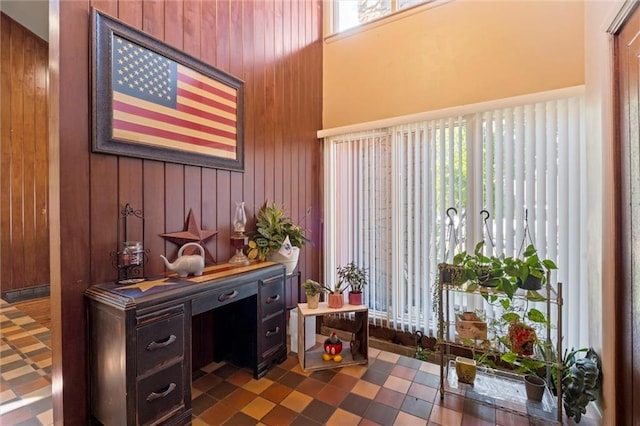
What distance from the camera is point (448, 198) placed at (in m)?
2.46

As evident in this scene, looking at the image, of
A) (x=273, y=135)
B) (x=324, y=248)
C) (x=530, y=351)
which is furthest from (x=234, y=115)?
(x=530, y=351)

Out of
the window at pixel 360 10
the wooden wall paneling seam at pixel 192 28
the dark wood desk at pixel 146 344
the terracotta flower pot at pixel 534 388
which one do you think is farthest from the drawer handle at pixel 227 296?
the window at pixel 360 10

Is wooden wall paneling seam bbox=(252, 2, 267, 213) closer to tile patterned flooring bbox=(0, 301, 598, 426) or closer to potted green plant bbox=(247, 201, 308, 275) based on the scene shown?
potted green plant bbox=(247, 201, 308, 275)

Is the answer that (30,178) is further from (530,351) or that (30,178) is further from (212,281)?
(530,351)

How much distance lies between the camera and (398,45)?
2.85m

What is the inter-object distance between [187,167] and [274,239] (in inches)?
34.9

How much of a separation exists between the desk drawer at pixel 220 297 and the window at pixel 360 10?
300 cm

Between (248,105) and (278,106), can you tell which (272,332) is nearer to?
(248,105)

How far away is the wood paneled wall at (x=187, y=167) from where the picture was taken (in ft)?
4.62

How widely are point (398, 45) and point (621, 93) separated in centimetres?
193

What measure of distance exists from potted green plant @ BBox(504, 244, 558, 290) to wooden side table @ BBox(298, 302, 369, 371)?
106cm

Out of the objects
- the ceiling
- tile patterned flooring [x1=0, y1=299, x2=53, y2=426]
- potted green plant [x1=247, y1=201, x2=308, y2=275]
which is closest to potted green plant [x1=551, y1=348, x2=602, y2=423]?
potted green plant [x1=247, y1=201, x2=308, y2=275]

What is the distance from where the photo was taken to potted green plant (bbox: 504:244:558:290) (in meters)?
1.65

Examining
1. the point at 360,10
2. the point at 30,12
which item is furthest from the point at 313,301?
the point at 30,12
